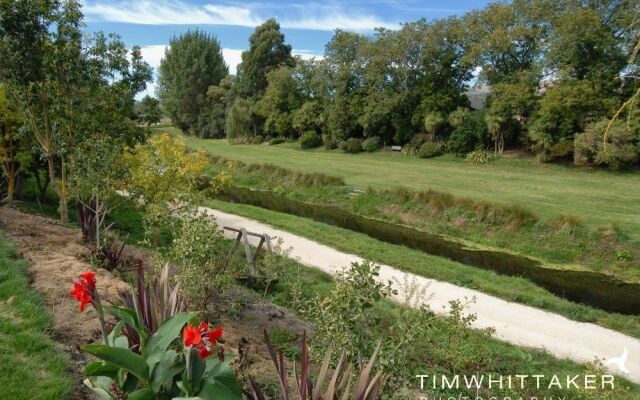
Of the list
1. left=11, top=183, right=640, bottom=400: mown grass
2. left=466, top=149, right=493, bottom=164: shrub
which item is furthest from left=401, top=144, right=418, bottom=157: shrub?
left=11, top=183, right=640, bottom=400: mown grass

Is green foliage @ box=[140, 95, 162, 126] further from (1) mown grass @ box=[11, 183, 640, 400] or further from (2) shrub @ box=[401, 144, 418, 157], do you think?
(2) shrub @ box=[401, 144, 418, 157]

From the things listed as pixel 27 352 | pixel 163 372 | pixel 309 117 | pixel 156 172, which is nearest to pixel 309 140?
pixel 309 117

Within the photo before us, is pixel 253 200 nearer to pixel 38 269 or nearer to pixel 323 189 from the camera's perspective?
pixel 323 189

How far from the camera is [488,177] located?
26.6 meters

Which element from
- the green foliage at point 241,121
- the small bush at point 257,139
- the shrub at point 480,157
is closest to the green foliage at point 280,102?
the small bush at point 257,139

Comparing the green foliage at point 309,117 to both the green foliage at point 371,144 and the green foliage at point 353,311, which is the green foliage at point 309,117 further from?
the green foliage at point 353,311

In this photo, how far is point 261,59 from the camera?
5941cm

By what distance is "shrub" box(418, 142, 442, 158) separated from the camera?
36.0 metres

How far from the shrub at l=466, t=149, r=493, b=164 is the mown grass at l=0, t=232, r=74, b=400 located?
30654 mm

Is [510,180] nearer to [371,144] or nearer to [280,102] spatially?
[371,144]

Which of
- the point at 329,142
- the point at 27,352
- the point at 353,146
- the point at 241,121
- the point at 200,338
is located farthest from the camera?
the point at 241,121

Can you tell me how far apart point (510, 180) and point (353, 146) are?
1775 centimetres

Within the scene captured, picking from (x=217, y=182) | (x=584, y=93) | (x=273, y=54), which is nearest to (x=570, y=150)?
(x=584, y=93)

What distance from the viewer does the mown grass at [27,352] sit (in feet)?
12.8
